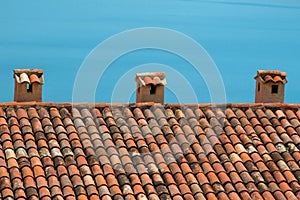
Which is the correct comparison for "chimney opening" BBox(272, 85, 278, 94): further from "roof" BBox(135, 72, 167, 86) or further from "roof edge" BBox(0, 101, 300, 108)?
"roof" BBox(135, 72, 167, 86)

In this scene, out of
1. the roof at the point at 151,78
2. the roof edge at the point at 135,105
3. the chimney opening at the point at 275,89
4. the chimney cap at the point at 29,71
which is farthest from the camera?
the chimney opening at the point at 275,89

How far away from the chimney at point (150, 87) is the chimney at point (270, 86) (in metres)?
2.48

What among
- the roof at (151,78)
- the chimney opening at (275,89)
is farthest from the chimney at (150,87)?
the chimney opening at (275,89)

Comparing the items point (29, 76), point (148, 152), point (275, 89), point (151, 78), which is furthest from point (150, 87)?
point (275, 89)

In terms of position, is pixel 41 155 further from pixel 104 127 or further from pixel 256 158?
pixel 256 158

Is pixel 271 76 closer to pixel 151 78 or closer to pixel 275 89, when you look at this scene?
pixel 275 89

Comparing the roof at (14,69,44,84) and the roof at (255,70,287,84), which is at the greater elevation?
the roof at (255,70,287,84)

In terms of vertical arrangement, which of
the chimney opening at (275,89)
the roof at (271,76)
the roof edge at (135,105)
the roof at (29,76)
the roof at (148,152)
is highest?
the roof at (271,76)

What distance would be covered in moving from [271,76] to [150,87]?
2987 millimetres

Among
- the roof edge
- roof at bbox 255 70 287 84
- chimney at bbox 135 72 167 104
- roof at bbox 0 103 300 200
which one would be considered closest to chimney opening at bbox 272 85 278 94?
roof at bbox 255 70 287 84

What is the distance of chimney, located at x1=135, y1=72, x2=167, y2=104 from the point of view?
19.8 metres

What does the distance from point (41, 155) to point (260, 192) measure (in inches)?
169

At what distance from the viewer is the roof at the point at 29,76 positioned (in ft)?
63.8

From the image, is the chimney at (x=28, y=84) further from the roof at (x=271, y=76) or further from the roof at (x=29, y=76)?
the roof at (x=271, y=76)
